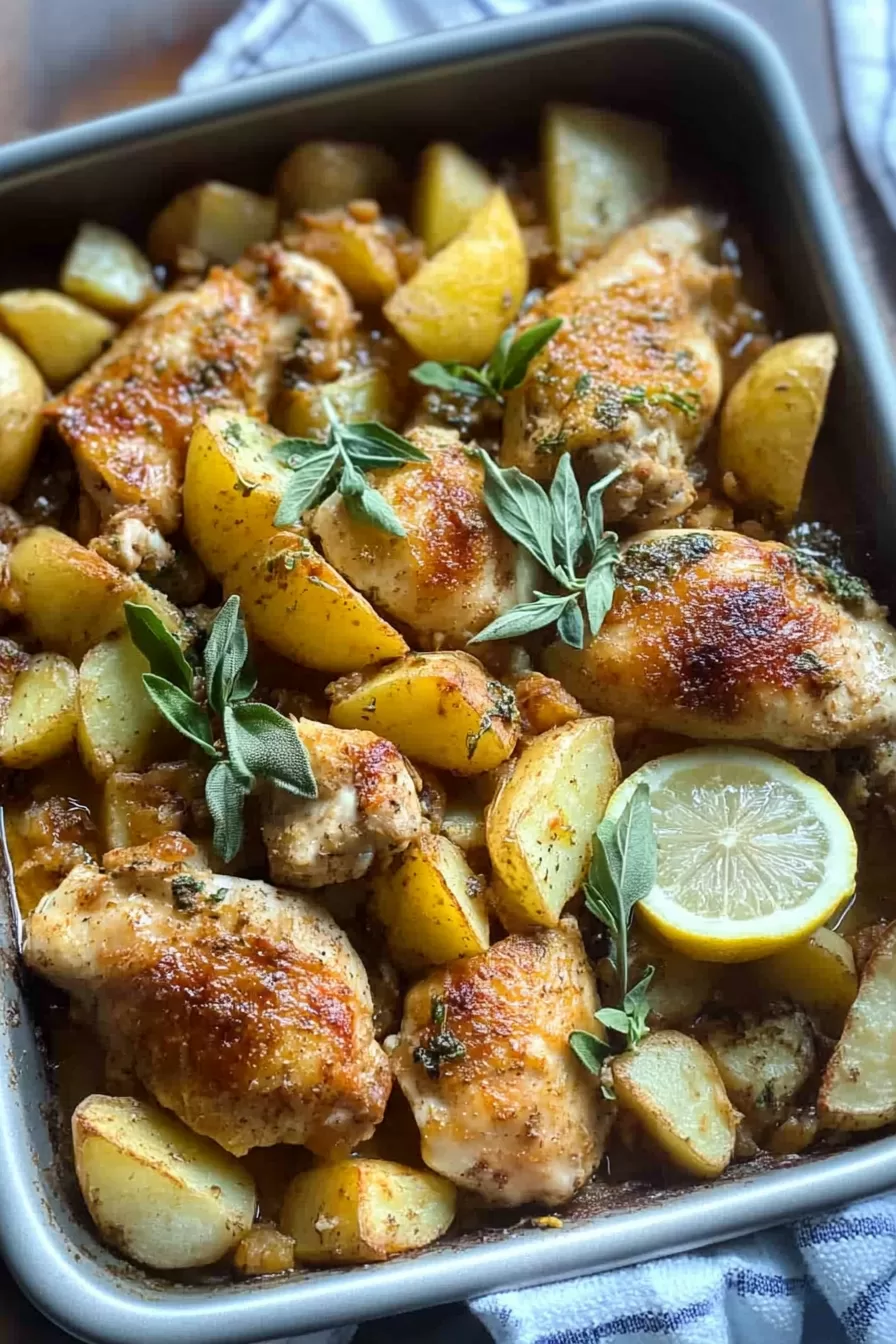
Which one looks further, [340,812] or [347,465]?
[347,465]

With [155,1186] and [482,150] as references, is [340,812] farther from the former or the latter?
[482,150]

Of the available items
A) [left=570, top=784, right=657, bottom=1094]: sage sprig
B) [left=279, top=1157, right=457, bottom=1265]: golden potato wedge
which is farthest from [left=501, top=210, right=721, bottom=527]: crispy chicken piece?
[left=279, top=1157, right=457, bottom=1265]: golden potato wedge

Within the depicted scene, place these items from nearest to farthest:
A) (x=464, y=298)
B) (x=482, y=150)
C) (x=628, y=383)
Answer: (x=628, y=383)
(x=464, y=298)
(x=482, y=150)

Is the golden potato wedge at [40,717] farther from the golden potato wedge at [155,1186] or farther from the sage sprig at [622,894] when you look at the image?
the sage sprig at [622,894]

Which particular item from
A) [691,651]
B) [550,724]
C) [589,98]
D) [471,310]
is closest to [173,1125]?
[550,724]

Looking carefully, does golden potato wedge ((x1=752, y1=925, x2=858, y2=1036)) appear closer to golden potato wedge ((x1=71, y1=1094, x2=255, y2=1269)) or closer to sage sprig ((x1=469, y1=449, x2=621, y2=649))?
sage sprig ((x1=469, y1=449, x2=621, y2=649))

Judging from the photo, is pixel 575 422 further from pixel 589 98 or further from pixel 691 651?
pixel 589 98

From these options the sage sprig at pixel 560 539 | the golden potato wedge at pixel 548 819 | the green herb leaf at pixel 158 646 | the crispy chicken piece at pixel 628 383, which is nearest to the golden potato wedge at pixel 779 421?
the crispy chicken piece at pixel 628 383

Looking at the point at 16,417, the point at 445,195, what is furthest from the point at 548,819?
the point at 445,195
